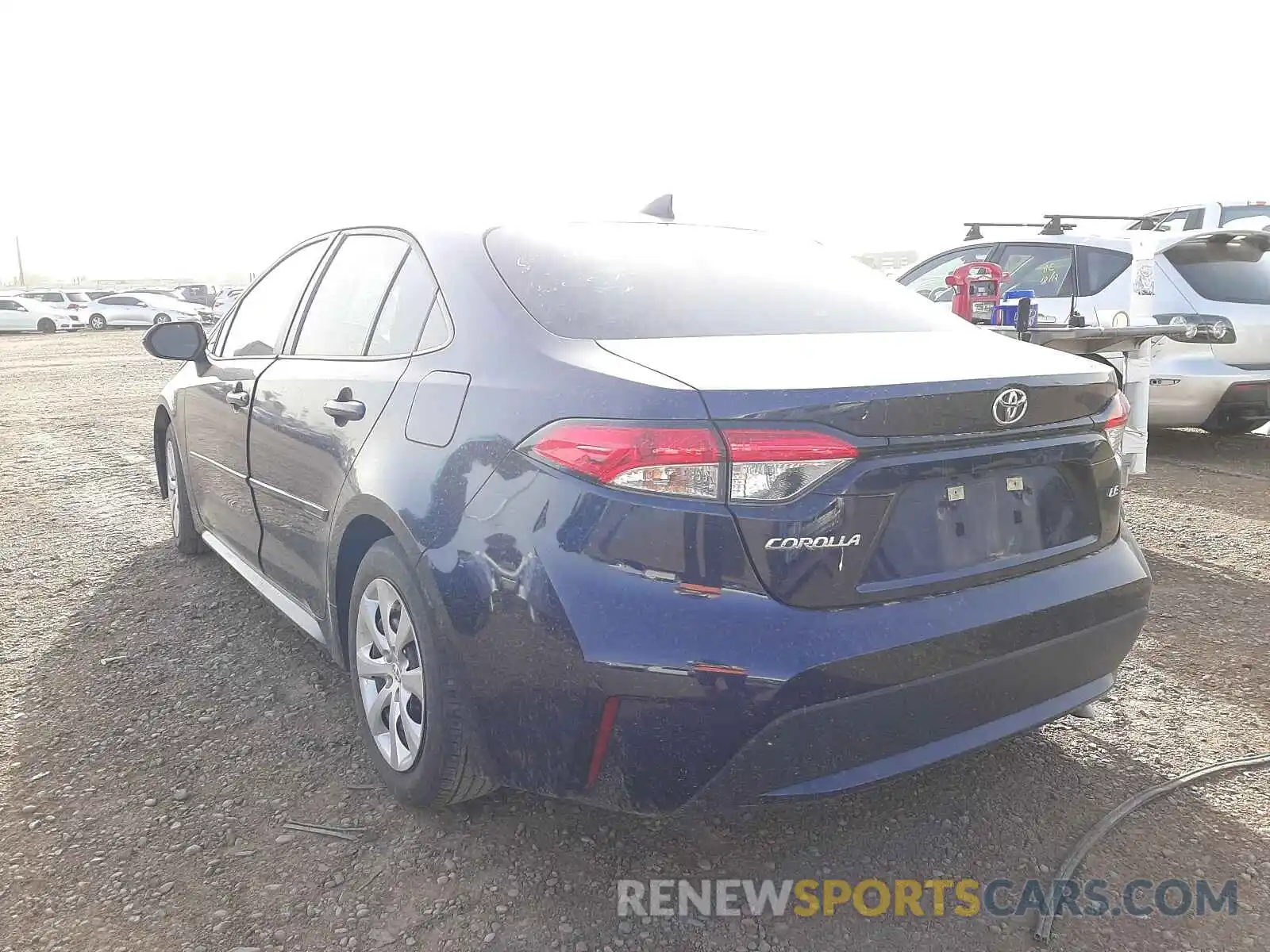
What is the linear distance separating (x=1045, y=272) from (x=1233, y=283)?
3.73 feet

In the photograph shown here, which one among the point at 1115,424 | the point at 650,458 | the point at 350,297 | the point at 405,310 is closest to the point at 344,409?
the point at 405,310

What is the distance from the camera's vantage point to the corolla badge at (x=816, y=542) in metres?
1.89

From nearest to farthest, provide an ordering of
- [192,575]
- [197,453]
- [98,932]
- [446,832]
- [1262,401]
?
[98,932]
[446,832]
[197,453]
[192,575]
[1262,401]

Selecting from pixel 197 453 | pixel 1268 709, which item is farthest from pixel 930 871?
pixel 197 453

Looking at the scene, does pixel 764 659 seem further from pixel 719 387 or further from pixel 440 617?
pixel 440 617

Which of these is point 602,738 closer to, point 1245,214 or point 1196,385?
point 1196,385

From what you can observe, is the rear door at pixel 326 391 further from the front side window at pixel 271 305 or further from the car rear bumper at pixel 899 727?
the car rear bumper at pixel 899 727

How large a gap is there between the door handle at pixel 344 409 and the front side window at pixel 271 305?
0.79m

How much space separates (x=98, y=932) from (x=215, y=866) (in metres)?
0.28

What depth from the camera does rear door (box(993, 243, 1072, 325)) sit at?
22.1 feet

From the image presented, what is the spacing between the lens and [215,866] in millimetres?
2371

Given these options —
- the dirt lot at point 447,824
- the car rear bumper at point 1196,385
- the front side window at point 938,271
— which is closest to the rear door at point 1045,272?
the front side window at point 938,271

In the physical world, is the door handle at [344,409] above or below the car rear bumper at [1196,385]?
above

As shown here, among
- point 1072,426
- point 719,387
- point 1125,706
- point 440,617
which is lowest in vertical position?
point 1125,706
